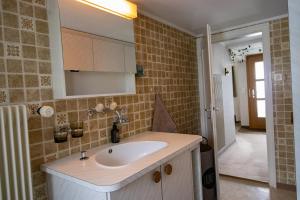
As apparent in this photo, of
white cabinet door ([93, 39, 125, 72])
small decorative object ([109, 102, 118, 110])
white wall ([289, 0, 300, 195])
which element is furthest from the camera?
small decorative object ([109, 102, 118, 110])

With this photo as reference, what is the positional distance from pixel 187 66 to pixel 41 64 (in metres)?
1.96

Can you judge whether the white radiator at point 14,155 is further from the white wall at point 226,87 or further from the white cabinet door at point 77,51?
the white wall at point 226,87

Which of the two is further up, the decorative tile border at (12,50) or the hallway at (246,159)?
the decorative tile border at (12,50)

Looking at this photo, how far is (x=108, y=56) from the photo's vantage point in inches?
57.3

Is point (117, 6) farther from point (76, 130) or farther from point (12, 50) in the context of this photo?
point (76, 130)

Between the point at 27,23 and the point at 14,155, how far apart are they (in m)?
0.71

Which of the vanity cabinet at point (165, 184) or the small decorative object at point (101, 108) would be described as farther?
the small decorative object at point (101, 108)

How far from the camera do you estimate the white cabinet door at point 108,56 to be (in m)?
1.37

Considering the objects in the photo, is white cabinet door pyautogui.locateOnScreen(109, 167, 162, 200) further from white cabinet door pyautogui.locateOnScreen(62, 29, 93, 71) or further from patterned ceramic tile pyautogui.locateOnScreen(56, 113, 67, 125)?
white cabinet door pyautogui.locateOnScreen(62, 29, 93, 71)

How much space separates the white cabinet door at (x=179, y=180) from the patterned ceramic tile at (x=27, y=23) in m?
1.09

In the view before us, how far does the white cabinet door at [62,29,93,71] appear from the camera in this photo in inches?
46.0

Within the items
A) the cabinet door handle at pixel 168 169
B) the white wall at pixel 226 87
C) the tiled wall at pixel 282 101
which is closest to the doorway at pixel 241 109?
the white wall at pixel 226 87

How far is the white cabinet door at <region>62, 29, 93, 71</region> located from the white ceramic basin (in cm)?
57

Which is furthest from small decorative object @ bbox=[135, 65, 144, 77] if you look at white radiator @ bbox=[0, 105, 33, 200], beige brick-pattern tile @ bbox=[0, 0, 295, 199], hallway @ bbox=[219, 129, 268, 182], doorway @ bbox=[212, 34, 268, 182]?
hallway @ bbox=[219, 129, 268, 182]
